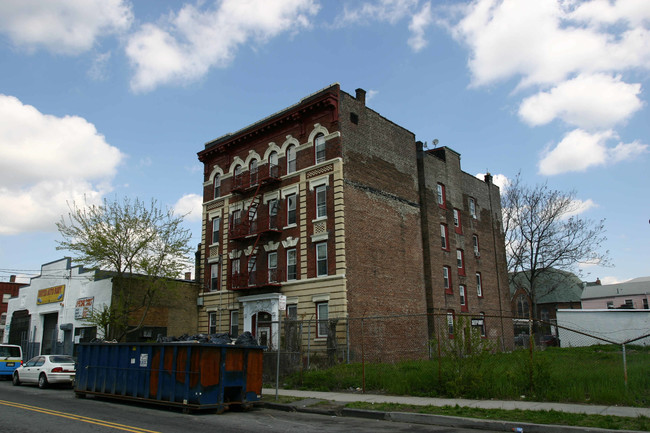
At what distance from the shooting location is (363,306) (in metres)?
25.6

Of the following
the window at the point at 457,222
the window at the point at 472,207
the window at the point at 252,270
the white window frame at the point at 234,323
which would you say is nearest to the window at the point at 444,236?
the window at the point at 457,222

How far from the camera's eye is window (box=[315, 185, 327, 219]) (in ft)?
87.2

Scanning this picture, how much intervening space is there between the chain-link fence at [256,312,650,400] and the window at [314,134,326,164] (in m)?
8.58

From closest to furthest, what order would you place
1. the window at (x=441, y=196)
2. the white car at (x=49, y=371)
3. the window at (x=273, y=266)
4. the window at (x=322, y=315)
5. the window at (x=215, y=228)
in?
1. the white car at (x=49, y=371)
2. the window at (x=322, y=315)
3. the window at (x=273, y=266)
4. the window at (x=215, y=228)
5. the window at (x=441, y=196)

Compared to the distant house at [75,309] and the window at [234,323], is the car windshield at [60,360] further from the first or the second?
the window at [234,323]

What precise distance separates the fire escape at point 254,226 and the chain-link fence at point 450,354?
2.83 meters

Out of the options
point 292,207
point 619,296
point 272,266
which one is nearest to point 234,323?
point 272,266

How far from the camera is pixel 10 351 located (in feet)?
85.8

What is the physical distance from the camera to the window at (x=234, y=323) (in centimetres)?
3019

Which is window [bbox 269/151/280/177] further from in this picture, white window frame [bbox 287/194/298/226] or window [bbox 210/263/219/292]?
window [bbox 210/263/219/292]

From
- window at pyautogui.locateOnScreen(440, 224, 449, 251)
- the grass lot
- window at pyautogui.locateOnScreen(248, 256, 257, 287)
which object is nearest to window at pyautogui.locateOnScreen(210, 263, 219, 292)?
window at pyautogui.locateOnScreen(248, 256, 257, 287)

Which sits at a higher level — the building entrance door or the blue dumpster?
the building entrance door

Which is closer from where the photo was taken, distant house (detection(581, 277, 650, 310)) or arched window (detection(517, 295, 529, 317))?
distant house (detection(581, 277, 650, 310))

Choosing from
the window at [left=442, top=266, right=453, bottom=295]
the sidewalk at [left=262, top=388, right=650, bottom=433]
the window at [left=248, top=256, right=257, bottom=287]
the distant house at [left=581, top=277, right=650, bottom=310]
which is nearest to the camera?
the sidewalk at [left=262, top=388, right=650, bottom=433]
